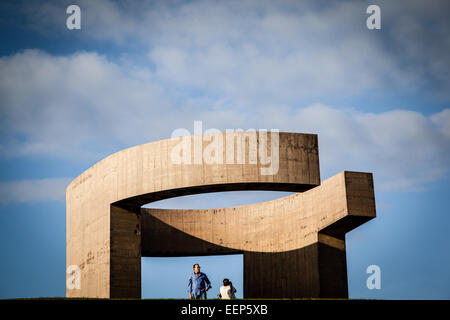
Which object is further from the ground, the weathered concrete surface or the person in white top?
the weathered concrete surface

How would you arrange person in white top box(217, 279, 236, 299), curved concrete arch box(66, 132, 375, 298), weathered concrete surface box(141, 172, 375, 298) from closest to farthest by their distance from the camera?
person in white top box(217, 279, 236, 299) → curved concrete arch box(66, 132, 375, 298) → weathered concrete surface box(141, 172, 375, 298)

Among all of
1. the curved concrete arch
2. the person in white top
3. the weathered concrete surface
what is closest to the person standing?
the person in white top

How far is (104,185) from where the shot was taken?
1638cm

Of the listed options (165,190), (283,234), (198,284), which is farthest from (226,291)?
(283,234)

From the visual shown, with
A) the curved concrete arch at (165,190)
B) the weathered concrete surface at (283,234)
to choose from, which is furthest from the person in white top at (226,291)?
the weathered concrete surface at (283,234)

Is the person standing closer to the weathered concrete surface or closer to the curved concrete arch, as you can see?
the curved concrete arch

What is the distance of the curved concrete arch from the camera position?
46.6 feet

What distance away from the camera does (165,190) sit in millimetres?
14906

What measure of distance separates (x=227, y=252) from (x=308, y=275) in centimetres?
475

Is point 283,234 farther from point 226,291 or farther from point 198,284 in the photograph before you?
point 226,291

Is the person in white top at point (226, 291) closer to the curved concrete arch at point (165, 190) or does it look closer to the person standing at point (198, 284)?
the person standing at point (198, 284)

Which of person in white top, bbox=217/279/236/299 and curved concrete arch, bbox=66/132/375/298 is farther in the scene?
curved concrete arch, bbox=66/132/375/298
